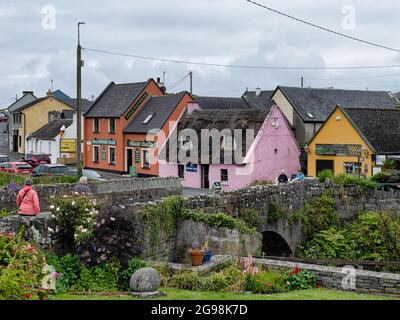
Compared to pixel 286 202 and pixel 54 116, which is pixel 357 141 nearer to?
pixel 286 202

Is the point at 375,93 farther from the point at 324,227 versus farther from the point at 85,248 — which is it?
the point at 85,248

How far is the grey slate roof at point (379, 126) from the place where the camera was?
41.2 m

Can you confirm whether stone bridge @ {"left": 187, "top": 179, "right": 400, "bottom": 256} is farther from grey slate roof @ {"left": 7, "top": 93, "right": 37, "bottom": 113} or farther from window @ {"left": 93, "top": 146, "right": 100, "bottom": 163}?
grey slate roof @ {"left": 7, "top": 93, "right": 37, "bottom": 113}

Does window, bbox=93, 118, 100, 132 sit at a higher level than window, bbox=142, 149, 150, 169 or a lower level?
higher

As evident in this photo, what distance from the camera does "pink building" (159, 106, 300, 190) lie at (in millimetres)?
43688

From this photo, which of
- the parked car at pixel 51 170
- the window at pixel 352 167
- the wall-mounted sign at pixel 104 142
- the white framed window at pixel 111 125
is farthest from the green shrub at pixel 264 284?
the white framed window at pixel 111 125

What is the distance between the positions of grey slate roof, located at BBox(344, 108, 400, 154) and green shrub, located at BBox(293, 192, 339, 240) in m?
15.4

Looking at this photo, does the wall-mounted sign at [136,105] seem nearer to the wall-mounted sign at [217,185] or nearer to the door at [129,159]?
the door at [129,159]

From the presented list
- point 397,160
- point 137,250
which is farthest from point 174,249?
point 397,160

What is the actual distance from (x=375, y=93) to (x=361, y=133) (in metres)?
27.9

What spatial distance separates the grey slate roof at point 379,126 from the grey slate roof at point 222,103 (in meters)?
22.7

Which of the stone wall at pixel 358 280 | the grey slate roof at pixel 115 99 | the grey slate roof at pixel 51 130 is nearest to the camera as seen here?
the stone wall at pixel 358 280

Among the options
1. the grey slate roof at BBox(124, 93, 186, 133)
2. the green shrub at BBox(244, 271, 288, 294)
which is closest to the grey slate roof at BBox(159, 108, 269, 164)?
the grey slate roof at BBox(124, 93, 186, 133)

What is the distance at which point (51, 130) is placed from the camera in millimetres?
66312
